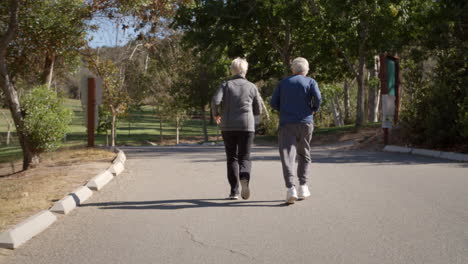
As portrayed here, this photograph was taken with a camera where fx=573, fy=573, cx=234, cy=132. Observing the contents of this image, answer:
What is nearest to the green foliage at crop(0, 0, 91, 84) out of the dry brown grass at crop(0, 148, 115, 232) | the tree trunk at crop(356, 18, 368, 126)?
the dry brown grass at crop(0, 148, 115, 232)

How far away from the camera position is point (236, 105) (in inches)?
297

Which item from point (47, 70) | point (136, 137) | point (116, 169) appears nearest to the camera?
point (116, 169)

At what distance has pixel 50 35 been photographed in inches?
654

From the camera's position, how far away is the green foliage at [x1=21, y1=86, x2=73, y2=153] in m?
15.6

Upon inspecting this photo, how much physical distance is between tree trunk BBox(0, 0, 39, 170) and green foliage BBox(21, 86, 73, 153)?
0.63 feet

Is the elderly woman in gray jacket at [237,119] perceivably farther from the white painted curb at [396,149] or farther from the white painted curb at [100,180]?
the white painted curb at [396,149]

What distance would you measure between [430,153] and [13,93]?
37.7ft

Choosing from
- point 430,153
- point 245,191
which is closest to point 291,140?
point 245,191

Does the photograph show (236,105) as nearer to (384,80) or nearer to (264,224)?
(264,224)

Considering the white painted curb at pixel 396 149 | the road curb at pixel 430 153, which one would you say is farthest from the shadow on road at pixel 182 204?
the white painted curb at pixel 396 149

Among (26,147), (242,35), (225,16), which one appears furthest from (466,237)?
(242,35)

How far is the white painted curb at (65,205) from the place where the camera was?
22.0ft

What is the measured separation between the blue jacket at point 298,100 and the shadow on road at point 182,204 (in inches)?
42.7

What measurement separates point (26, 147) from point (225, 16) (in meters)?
11.6
